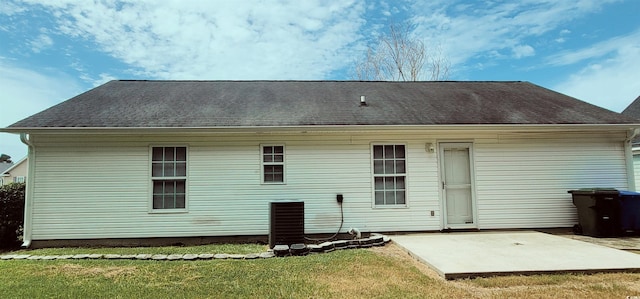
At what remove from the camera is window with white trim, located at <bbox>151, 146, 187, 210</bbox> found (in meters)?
7.75

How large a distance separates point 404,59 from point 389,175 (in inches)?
603

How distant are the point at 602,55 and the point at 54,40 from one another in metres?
18.2

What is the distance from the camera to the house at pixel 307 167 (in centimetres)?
759

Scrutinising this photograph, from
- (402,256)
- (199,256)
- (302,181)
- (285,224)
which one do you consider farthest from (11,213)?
(402,256)

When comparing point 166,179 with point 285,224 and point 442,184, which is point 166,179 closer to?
point 285,224

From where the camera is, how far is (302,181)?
7879 millimetres

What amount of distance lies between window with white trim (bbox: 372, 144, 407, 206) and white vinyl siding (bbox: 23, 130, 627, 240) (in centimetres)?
14

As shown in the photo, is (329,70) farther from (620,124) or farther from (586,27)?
(620,124)

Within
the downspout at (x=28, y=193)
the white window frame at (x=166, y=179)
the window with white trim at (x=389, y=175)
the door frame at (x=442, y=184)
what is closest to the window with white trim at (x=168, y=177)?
the white window frame at (x=166, y=179)

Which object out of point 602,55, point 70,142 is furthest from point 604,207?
point 70,142

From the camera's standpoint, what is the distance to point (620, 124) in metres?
8.10

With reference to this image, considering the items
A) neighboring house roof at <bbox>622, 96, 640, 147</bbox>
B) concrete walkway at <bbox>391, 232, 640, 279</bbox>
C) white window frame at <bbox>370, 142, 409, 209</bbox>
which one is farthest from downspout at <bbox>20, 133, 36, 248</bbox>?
neighboring house roof at <bbox>622, 96, 640, 147</bbox>

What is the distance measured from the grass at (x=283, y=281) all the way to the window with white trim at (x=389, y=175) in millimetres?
2425

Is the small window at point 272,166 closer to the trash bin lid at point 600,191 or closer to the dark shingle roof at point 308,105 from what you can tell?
the dark shingle roof at point 308,105
